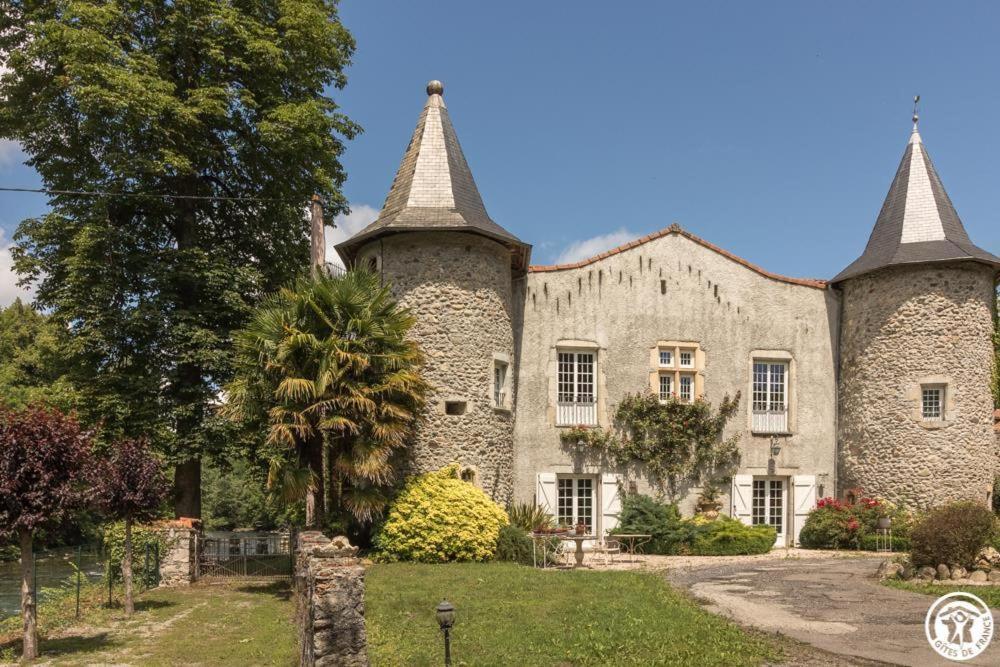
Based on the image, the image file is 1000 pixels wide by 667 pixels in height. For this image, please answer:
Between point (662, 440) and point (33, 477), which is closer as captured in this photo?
point (33, 477)

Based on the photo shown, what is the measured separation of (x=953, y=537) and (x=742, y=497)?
23.5 feet

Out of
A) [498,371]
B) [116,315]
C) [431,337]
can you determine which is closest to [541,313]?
[498,371]

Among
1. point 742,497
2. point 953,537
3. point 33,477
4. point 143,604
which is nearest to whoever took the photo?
point 33,477

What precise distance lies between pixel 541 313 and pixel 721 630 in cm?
1125

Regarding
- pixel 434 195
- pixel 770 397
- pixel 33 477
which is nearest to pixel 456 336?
pixel 434 195

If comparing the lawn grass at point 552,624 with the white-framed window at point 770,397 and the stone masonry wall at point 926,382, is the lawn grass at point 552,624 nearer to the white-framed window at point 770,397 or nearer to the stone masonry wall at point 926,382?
the white-framed window at point 770,397

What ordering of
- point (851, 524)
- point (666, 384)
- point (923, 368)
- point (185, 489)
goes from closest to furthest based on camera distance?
point (185, 489) → point (851, 524) → point (923, 368) → point (666, 384)

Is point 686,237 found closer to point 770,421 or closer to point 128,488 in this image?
point 770,421

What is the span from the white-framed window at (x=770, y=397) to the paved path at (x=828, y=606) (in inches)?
198

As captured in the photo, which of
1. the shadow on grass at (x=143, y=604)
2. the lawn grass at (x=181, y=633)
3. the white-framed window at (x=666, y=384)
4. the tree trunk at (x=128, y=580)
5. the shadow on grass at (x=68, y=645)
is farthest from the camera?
the white-framed window at (x=666, y=384)

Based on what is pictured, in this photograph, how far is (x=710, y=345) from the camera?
1958 cm

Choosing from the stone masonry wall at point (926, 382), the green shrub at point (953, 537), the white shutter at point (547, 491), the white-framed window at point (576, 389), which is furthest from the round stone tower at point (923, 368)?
the white shutter at point (547, 491)

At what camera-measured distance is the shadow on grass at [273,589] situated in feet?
43.0

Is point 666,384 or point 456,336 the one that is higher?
point 456,336
